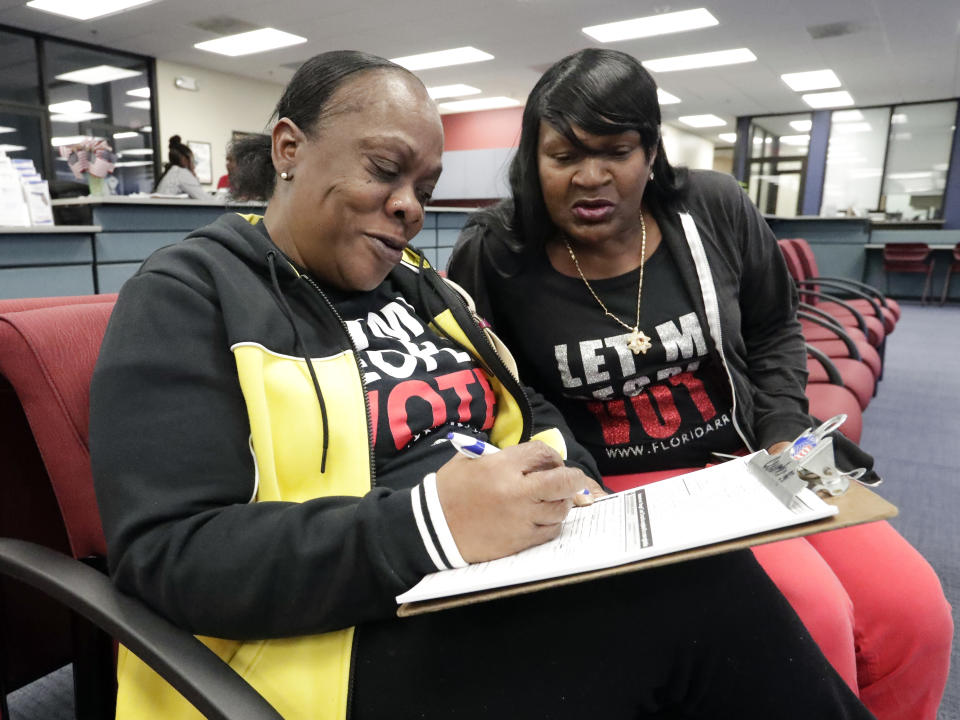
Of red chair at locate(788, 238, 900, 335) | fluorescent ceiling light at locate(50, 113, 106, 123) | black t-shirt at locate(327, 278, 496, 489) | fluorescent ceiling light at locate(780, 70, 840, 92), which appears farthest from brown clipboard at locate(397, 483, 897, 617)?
fluorescent ceiling light at locate(780, 70, 840, 92)

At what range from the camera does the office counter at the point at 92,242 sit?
291 cm

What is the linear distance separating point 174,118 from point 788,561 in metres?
8.93

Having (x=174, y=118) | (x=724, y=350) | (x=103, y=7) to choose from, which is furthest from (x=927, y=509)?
(x=174, y=118)

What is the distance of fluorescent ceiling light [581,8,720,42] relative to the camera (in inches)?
244

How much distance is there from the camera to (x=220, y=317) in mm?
733

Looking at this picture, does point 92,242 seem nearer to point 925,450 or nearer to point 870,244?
point 925,450

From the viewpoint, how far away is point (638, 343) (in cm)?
118

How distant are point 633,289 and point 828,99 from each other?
34.2 ft

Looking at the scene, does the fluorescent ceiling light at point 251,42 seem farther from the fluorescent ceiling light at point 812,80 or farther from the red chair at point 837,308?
the fluorescent ceiling light at point 812,80

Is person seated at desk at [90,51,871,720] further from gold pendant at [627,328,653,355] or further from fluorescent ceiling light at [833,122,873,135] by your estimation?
fluorescent ceiling light at [833,122,873,135]

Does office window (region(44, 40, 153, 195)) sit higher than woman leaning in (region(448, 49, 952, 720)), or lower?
higher

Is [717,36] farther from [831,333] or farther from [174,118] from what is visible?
[174,118]

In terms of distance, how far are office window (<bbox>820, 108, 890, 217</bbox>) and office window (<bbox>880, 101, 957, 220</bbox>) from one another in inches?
6.4

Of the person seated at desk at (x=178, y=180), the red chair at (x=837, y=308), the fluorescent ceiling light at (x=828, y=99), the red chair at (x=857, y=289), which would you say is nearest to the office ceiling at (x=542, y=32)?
the fluorescent ceiling light at (x=828, y=99)
